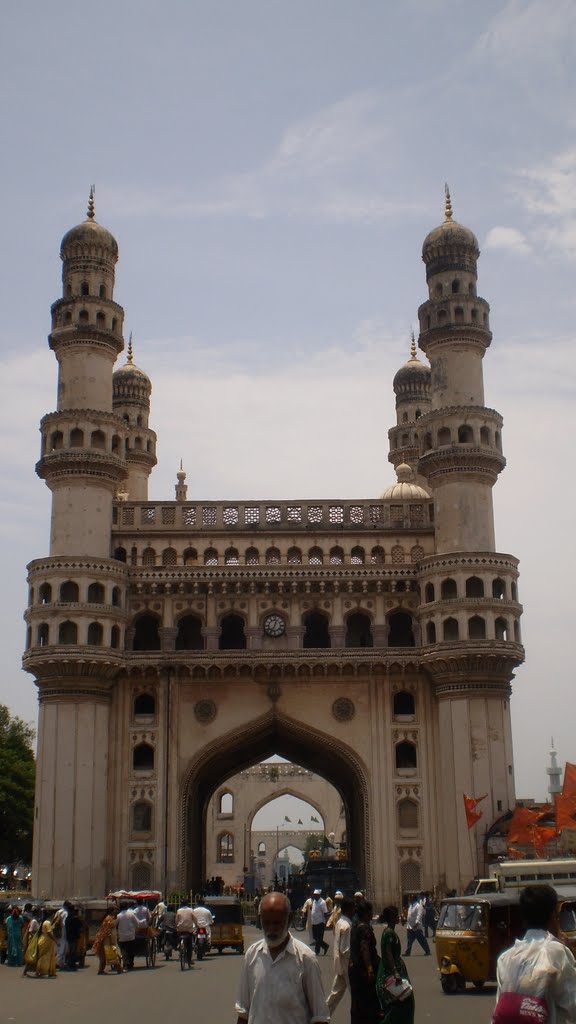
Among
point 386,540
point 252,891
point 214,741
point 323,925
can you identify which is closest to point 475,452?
point 386,540

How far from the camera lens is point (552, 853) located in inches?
1378

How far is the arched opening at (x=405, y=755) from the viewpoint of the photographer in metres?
39.8

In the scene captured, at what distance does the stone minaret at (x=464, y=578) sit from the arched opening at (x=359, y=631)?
8.22ft

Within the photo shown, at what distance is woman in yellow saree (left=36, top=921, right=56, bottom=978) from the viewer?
72.6 feet

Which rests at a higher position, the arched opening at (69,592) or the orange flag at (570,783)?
the arched opening at (69,592)

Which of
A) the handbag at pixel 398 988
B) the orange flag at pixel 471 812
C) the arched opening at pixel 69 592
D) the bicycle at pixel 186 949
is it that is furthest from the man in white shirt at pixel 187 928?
the arched opening at pixel 69 592

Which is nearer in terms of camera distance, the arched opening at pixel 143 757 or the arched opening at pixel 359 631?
the arched opening at pixel 143 757

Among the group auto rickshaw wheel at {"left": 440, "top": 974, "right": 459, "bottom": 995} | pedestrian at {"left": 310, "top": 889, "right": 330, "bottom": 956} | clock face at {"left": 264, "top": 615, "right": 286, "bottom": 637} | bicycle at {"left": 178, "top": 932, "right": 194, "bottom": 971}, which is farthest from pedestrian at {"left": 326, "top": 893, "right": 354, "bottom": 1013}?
clock face at {"left": 264, "top": 615, "right": 286, "bottom": 637}

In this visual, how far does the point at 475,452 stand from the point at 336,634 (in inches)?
294

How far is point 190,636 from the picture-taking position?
137ft

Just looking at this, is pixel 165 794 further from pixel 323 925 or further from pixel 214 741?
pixel 323 925

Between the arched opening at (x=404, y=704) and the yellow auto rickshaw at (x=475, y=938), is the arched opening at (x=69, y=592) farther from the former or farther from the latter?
the yellow auto rickshaw at (x=475, y=938)

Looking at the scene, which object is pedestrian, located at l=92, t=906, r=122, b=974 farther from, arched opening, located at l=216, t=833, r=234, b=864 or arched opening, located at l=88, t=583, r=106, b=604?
arched opening, located at l=216, t=833, r=234, b=864

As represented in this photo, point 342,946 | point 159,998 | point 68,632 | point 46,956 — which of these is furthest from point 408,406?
point 342,946
